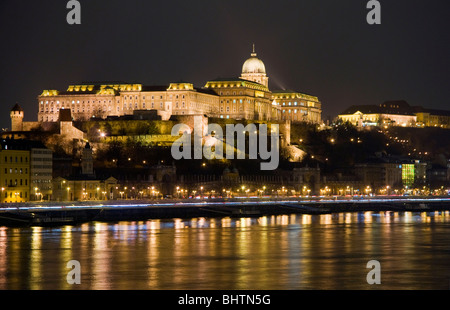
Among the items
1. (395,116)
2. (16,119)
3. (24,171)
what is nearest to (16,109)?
(16,119)

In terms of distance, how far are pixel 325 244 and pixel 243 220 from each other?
72.2ft

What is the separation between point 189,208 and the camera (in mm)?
78062

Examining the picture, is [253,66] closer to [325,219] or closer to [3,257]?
[325,219]

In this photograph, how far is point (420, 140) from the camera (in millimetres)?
154125

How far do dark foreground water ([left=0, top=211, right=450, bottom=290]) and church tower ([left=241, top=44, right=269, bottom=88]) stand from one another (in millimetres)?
88079

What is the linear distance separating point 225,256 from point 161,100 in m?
83.6

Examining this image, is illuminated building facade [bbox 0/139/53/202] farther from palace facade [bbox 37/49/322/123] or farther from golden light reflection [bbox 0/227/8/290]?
palace facade [bbox 37/49/322/123]

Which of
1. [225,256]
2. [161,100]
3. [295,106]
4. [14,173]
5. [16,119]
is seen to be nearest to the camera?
[225,256]

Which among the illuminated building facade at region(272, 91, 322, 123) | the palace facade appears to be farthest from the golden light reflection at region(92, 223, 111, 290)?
the illuminated building facade at region(272, 91, 322, 123)

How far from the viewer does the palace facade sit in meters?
129

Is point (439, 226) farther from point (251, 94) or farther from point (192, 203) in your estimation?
point (251, 94)

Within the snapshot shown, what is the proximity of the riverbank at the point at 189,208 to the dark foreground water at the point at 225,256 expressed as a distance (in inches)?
90.7
